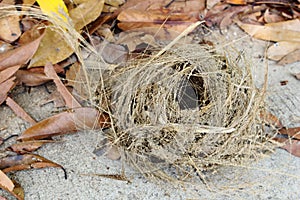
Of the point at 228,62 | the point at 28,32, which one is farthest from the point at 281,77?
the point at 28,32

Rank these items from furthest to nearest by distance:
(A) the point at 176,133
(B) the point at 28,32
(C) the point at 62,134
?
(B) the point at 28,32 < (C) the point at 62,134 < (A) the point at 176,133

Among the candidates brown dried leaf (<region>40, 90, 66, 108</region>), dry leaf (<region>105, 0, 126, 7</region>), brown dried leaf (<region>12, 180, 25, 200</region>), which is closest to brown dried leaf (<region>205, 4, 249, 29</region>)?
dry leaf (<region>105, 0, 126, 7</region>)

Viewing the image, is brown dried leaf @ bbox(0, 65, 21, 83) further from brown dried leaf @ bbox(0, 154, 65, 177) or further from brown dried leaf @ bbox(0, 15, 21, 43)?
brown dried leaf @ bbox(0, 154, 65, 177)

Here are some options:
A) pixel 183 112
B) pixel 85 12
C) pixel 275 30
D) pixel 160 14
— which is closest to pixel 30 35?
pixel 85 12

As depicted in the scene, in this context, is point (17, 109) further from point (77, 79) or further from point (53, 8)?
point (53, 8)

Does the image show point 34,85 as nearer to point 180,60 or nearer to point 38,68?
point 38,68

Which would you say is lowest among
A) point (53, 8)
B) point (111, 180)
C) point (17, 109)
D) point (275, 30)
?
point (111, 180)
